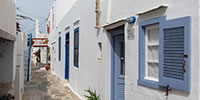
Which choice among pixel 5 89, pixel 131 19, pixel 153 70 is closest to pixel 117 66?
pixel 131 19

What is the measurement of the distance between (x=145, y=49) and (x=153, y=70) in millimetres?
381

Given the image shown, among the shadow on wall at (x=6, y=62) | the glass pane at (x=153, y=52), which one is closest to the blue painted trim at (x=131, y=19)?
the glass pane at (x=153, y=52)

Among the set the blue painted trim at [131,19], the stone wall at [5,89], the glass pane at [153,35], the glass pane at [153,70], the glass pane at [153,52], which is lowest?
the stone wall at [5,89]

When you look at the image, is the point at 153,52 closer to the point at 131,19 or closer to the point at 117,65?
the point at 131,19

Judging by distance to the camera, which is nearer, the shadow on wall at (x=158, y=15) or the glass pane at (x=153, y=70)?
the shadow on wall at (x=158, y=15)

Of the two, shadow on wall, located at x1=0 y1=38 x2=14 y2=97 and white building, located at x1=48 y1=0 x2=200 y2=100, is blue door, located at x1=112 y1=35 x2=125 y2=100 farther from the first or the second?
shadow on wall, located at x1=0 y1=38 x2=14 y2=97

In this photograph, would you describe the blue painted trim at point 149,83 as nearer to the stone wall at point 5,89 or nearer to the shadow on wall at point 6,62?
the shadow on wall at point 6,62

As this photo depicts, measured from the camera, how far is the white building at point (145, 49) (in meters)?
2.64

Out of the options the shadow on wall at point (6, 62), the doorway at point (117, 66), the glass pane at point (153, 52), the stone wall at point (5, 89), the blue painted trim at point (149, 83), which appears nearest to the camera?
the blue painted trim at point (149, 83)

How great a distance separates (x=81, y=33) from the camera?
7977 mm

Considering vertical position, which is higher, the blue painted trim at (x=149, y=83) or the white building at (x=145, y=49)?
the white building at (x=145, y=49)

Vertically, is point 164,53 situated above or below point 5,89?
above

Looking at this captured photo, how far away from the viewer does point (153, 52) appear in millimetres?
3510

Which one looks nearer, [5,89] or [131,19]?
[131,19]
